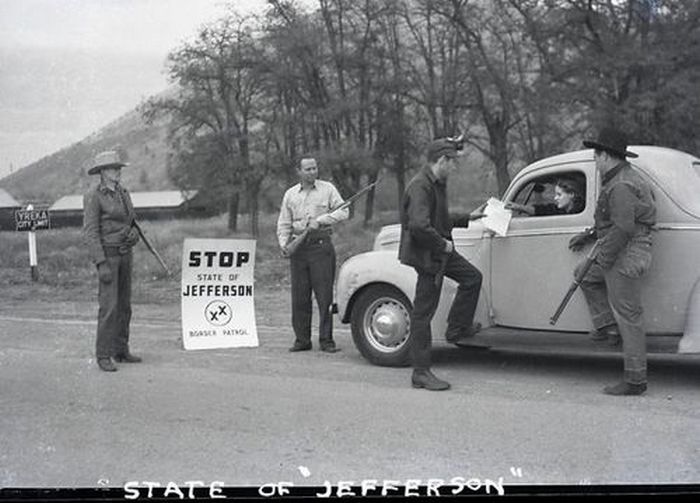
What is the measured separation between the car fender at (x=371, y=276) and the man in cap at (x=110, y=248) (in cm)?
183

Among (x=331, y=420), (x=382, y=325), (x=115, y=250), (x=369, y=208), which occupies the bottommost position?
(x=331, y=420)

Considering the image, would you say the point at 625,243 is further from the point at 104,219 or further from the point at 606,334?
the point at 104,219

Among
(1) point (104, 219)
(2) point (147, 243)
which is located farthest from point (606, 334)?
(1) point (104, 219)

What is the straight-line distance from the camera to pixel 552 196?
22.9ft

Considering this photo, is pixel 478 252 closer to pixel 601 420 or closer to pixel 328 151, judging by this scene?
pixel 601 420

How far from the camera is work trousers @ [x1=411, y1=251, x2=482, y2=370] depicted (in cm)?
657

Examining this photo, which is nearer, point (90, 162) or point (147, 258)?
point (90, 162)

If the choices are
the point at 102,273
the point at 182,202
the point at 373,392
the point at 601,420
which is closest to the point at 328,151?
the point at 182,202

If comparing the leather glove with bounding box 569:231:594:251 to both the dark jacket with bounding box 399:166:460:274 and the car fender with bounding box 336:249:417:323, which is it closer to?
the dark jacket with bounding box 399:166:460:274

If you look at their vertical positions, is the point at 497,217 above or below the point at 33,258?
above

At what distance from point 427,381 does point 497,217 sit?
144cm

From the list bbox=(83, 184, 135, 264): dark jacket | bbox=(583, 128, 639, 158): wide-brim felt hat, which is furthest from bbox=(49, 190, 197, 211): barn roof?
bbox=(583, 128, 639, 158): wide-brim felt hat

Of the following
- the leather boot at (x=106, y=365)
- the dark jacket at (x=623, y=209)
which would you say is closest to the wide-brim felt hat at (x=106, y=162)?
the leather boot at (x=106, y=365)

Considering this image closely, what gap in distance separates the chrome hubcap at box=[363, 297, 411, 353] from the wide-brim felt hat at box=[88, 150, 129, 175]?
7.99 ft
